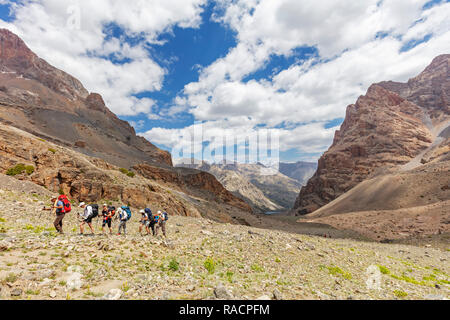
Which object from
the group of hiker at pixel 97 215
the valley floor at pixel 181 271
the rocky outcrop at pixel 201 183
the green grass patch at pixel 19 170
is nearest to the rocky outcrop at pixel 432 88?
the rocky outcrop at pixel 201 183

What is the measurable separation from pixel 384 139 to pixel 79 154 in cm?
13919

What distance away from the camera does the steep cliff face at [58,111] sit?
213 ft

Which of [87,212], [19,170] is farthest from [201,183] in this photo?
[87,212]

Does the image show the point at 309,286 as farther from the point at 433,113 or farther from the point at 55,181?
the point at 433,113

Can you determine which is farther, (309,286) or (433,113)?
(433,113)

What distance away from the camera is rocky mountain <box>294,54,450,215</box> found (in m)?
108

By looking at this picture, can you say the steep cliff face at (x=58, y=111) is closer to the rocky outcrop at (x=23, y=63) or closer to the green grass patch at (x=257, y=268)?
the rocky outcrop at (x=23, y=63)

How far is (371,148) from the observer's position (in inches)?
4569

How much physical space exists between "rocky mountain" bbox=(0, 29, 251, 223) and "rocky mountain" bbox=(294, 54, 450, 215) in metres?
65.5

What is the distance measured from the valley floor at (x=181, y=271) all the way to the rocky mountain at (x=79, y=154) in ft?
38.0

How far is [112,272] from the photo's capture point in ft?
23.2

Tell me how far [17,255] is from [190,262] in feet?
20.2

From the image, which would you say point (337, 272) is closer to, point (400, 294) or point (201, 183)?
point (400, 294)
